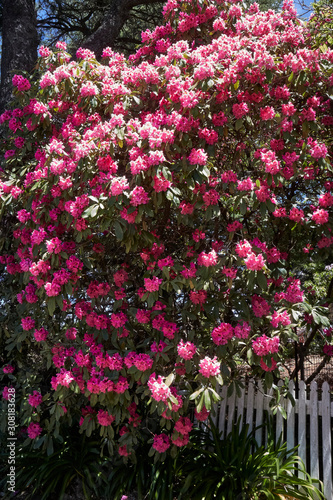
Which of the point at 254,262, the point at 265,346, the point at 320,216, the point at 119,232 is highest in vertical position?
the point at 320,216

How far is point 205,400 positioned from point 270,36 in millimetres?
2330

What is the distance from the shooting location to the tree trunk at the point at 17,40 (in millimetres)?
5215

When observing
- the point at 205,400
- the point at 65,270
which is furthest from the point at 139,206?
the point at 205,400

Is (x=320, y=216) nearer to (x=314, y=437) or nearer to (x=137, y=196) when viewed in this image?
(x=137, y=196)

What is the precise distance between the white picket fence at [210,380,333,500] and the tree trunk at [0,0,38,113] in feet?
13.6

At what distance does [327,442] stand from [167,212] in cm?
201

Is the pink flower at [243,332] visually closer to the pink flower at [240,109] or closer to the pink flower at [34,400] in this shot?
the pink flower at [240,109]

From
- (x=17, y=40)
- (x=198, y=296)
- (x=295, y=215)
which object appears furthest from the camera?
(x=17, y=40)

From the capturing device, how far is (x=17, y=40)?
17.7 ft

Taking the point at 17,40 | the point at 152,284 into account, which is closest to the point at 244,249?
the point at 152,284

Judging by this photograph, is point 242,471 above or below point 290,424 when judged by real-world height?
below

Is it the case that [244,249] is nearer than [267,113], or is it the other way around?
[244,249]

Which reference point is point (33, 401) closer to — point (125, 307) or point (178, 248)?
point (125, 307)

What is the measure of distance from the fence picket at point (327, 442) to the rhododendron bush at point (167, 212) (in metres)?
0.64
